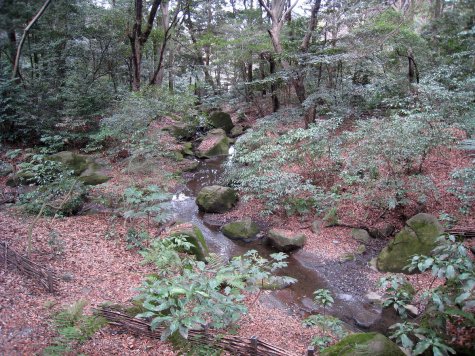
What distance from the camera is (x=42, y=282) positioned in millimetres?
4672

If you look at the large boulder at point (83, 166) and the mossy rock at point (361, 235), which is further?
the large boulder at point (83, 166)

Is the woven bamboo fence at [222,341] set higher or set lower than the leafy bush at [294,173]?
lower

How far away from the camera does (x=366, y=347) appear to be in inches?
135

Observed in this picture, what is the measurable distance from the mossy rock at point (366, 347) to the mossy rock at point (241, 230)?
523 cm

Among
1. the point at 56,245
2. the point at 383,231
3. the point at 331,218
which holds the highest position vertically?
the point at 56,245

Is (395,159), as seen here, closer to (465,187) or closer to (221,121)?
(465,187)

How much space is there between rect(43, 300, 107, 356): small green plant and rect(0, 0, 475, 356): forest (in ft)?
0.07

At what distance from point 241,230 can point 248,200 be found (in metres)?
1.50

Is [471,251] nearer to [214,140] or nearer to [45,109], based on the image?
[214,140]

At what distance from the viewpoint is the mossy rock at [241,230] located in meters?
8.80

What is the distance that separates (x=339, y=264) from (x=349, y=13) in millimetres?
9623

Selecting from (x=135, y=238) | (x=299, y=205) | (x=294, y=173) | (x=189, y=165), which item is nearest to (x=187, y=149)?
(x=189, y=165)

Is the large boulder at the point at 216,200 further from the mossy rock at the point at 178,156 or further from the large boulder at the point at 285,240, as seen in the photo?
the mossy rock at the point at 178,156

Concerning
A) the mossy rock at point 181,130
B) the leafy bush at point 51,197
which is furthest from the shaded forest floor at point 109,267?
the mossy rock at point 181,130
